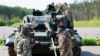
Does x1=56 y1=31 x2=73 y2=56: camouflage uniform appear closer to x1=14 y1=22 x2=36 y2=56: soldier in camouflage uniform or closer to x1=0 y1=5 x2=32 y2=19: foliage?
x1=14 y1=22 x2=36 y2=56: soldier in camouflage uniform

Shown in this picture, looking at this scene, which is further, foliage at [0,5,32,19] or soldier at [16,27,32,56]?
foliage at [0,5,32,19]

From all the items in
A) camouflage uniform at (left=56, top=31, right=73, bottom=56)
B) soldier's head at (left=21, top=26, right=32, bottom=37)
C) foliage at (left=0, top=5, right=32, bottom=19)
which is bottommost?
foliage at (left=0, top=5, right=32, bottom=19)

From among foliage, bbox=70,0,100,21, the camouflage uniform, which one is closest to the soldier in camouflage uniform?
the camouflage uniform

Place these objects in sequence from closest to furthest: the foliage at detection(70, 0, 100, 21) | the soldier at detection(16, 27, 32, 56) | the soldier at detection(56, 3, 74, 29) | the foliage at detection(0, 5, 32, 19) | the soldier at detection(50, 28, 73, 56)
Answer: the soldier at detection(16, 27, 32, 56) → the soldier at detection(50, 28, 73, 56) → the soldier at detection(56, 3, 74, 29) → the foliage at detection(70, 0, 100, 21) → the foliage at detection(0, 5, 32, 19)

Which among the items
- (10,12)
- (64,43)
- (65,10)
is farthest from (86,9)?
(64,43)

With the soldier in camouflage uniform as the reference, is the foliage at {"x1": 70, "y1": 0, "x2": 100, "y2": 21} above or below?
below

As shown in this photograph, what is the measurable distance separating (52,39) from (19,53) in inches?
146

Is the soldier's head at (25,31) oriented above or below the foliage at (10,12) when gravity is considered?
above

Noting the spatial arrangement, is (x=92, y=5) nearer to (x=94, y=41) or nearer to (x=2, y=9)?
(x=2, y=9)

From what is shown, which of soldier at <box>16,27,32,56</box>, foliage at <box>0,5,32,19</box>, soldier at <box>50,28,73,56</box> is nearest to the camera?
soldier at <box>16,27,32,56</box>

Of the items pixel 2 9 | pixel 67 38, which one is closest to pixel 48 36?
pixel 67 38

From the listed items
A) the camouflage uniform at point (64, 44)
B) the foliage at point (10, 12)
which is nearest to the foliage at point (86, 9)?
the foliage at point (10, 12)

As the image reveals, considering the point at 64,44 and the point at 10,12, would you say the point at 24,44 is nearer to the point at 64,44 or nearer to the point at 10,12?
the point at 64,44

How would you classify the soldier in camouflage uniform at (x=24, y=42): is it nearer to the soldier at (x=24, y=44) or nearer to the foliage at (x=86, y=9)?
the soldier at (x=24, y=44)
